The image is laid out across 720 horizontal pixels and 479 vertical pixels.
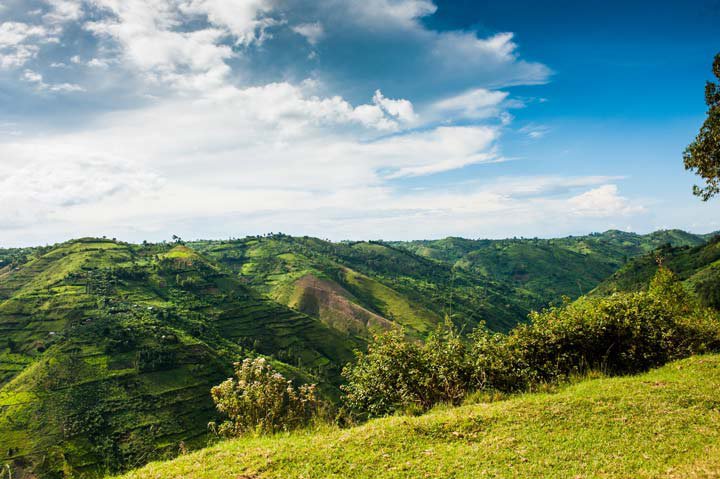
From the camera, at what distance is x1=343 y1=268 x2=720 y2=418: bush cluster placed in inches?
509

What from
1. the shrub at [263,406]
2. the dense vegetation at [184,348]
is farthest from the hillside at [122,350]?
the shrub at [263,406]

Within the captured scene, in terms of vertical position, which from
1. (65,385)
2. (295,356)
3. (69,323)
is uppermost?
(69,323)

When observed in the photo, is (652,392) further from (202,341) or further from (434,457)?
(202,341)

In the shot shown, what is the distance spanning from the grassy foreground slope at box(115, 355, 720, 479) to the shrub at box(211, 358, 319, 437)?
0.94 metres

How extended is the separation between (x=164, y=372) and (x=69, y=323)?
41.0m

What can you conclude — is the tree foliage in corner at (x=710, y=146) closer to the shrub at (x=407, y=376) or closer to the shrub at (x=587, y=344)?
the shrub at (x=587, y=344)

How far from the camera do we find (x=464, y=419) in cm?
991

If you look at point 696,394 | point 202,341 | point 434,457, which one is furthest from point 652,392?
point 202,341

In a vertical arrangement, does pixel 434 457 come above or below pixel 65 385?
above

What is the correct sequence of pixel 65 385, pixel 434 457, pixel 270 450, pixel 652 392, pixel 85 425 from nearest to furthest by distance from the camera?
1. pixel 434 457
2. pixel 270 450
3. pixel 652 392
4. pixel 85 425
5. pixel 65 385

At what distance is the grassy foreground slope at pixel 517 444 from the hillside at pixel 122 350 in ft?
160

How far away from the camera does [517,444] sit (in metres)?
8.66

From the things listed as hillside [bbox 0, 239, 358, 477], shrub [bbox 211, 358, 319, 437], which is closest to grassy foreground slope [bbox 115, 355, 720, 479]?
shrub [bbox 211, 358, 319, 437]

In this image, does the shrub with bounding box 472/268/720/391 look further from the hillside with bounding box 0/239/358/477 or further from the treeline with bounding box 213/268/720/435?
the hillside with bounding box 0/239/358/477
